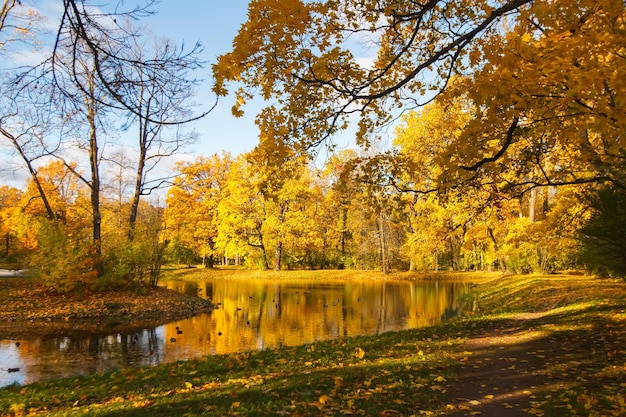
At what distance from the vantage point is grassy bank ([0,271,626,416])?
179 inches

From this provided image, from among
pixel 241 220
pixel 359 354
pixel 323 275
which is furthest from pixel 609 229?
pixel 241 220

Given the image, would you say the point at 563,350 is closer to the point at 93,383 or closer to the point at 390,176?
the point at 390,176

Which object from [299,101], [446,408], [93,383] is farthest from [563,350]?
[93,383]

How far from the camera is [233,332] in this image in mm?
12156

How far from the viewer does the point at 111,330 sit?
40.8 ft

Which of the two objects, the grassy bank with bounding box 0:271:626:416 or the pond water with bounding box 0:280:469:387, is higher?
the grassy bank with bounding box 0:271:626:416

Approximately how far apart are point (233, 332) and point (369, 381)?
24.4 ft

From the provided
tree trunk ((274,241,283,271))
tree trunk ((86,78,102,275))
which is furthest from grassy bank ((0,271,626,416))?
tree trunk ((274,241,283,271))

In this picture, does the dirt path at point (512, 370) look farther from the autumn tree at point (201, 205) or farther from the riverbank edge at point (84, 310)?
the autumn tree at point (201, 205)

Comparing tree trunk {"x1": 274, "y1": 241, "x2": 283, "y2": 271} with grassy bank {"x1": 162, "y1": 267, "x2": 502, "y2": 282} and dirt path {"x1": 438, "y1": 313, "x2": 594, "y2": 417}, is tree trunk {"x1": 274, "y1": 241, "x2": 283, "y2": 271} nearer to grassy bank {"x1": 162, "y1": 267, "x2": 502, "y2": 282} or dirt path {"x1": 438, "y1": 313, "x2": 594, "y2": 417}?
grassy bank {"x1": 162, "y1": 267, "x2": 502, "y2": 282}

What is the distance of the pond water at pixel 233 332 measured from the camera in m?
8.84

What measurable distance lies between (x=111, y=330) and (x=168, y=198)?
27.4 meters

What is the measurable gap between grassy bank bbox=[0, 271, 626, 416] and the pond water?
2047 millimetres

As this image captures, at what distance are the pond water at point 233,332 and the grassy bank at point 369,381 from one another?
2047mm
